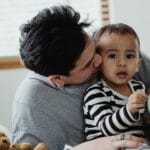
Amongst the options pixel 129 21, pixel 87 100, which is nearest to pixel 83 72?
pixel 87 100

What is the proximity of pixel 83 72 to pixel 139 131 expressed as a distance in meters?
0.27

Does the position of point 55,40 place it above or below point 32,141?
above

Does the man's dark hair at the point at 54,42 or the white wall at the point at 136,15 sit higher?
the man's dark hair at the point at 54,42

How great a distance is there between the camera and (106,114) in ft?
4.06

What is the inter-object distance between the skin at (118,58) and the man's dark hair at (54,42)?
0.29 feet

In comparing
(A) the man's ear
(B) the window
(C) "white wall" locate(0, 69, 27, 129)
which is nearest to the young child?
(A) the man's ear

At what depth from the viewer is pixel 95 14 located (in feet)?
8.59

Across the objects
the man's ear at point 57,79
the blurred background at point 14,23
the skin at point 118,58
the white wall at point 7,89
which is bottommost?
the white wall at point 7,89

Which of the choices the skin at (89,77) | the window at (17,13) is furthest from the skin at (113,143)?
the window at (17,13)

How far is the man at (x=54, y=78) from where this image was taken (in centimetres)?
128

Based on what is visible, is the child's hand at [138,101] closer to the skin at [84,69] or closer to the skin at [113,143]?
the skin at [113,143]

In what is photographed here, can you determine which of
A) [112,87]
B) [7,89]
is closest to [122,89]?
[112,87]

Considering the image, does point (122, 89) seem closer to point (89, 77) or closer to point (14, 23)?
point (89, 77)

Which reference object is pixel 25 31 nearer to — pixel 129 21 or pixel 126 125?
pixel 126 125
